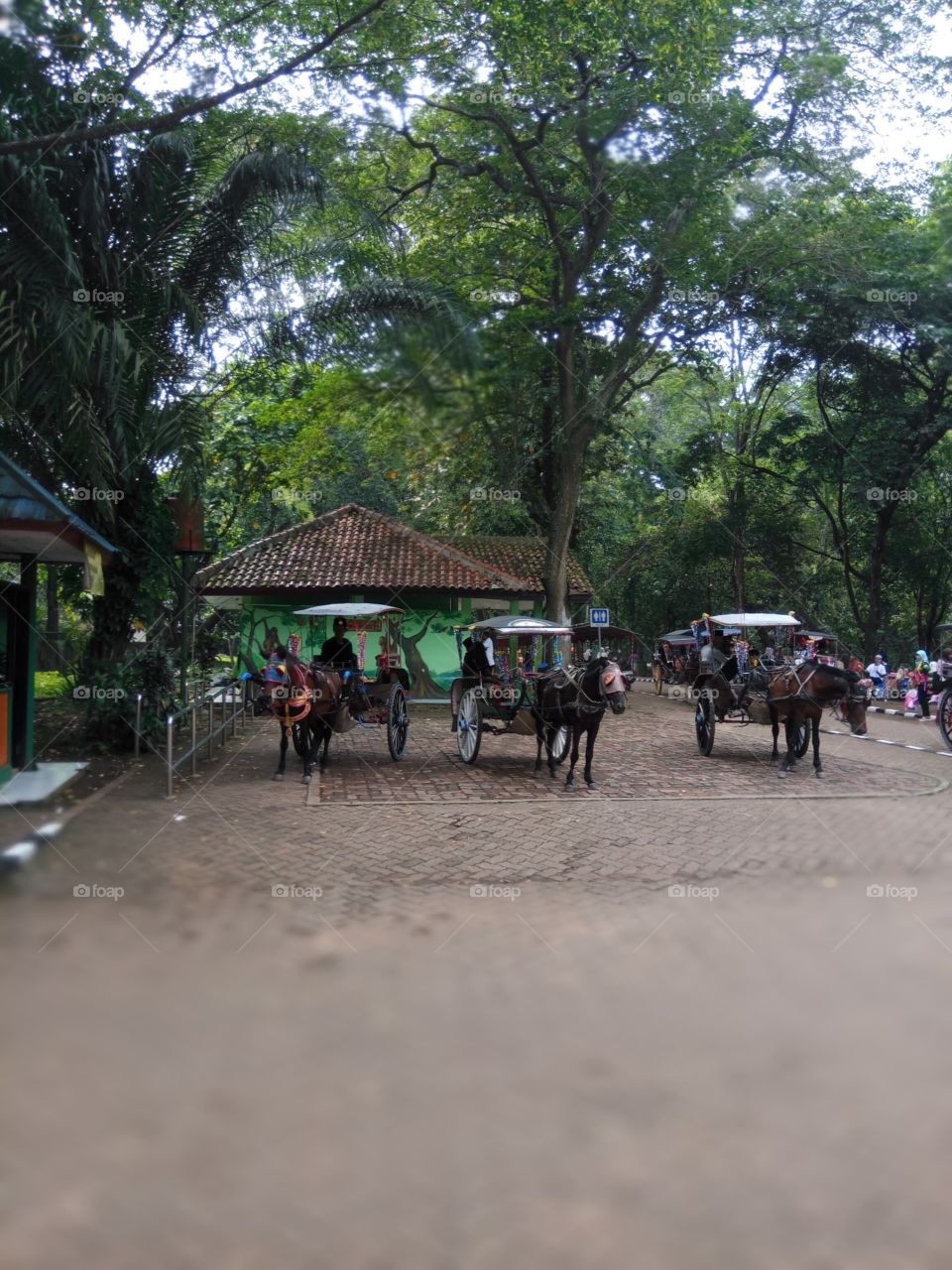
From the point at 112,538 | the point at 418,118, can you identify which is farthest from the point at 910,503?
the point at 112,538

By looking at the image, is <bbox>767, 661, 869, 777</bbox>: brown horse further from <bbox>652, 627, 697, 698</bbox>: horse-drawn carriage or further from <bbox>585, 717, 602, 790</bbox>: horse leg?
<bbox>652, 627, 697, 698</bbox>: horse-drawn carriage

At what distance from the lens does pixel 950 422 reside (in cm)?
2744

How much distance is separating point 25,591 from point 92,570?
0.99 meters

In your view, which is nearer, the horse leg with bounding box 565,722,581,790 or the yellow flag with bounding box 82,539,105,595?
the yellow flag with bounding box 82,539,105,595

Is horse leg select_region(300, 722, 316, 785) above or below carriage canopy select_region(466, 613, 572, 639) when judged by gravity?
below

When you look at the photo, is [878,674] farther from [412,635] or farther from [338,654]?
[338,654]

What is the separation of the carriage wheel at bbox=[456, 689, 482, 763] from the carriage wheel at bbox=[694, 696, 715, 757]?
160 inches

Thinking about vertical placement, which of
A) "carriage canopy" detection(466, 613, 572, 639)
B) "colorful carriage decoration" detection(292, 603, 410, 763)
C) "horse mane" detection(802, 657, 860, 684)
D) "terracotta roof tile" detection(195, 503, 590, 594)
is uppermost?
"terracotta roof tile" detection(195, 503, 590, 594)

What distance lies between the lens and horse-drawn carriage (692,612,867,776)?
12.9 metres

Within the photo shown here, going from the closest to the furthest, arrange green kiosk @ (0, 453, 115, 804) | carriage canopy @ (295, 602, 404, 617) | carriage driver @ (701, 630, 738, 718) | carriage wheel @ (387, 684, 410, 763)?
green kiosk @ (0, 453, 115, 804) → carriage wheel @ (387, 684, 410, 763) → carriage canopy @ (295, 602, 404, 617) → carriage driver @ (701, 630, 738, 718)

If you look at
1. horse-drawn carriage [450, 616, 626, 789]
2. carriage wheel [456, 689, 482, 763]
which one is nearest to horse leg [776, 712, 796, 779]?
horse-drawn carriage [450, 616, 626, 789]

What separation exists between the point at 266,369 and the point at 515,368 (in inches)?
266

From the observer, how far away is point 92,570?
→ 38.3ft

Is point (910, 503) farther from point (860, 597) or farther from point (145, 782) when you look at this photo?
point (145, 782)
